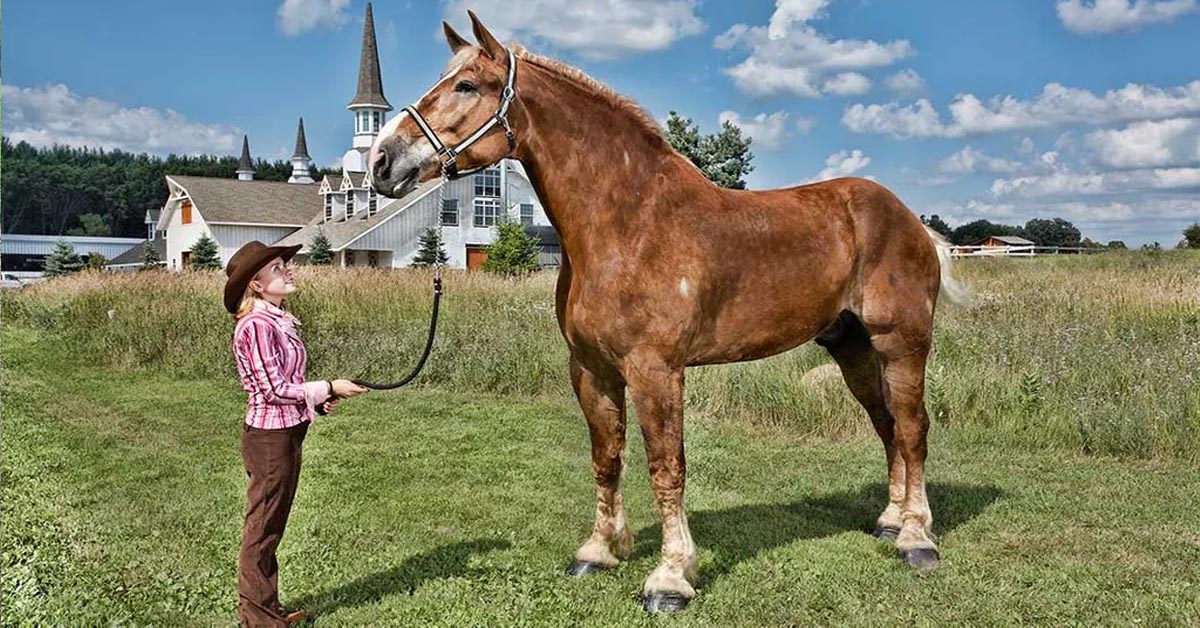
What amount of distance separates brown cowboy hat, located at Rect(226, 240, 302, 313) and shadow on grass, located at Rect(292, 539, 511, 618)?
1.53 meters

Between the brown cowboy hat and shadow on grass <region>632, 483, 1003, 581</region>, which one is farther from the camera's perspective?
shadow on grass <region>632, 483, 1003, 581</region>

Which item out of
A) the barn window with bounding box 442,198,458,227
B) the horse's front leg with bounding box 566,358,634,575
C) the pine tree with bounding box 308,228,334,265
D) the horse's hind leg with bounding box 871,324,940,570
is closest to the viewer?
the horse's front leg with bounding box 566,358,634,575

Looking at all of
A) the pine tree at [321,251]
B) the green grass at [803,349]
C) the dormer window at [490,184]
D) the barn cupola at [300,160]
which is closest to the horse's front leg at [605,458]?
the green grass at [803,349]

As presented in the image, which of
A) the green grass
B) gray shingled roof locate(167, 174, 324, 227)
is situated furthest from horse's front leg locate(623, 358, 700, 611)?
gray shingled roof locate(167, 174, 324, 227)

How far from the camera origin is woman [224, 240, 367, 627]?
3459 millimetres

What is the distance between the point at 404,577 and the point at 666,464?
1.56m

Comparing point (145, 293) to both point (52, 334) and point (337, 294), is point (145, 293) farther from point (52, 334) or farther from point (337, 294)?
point (337, 294)

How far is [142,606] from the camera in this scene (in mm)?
4199

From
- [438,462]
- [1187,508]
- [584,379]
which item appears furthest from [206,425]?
[1187,508]

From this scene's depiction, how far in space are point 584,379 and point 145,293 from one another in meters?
13.1

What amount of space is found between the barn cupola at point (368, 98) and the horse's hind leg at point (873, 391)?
155 ft

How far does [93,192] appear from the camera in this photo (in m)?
85.8

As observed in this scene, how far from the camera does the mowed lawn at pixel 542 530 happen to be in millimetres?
4188

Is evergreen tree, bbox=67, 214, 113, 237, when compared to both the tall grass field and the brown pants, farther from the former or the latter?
the brown pants
